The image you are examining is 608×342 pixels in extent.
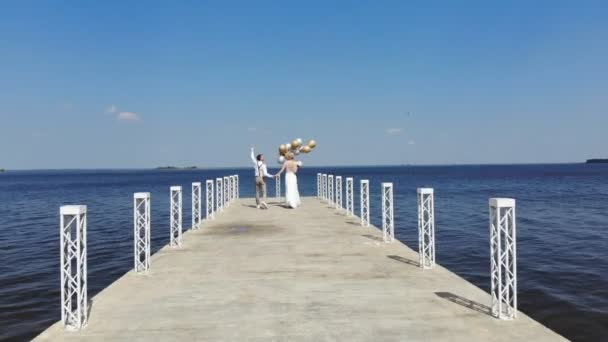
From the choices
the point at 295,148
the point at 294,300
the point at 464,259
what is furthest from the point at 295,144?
the point at 294,300

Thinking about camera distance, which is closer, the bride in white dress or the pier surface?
the pier surface

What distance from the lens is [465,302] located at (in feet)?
22.6

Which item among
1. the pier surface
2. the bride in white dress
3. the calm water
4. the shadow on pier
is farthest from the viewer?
the bride in white dress

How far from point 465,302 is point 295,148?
16.4m

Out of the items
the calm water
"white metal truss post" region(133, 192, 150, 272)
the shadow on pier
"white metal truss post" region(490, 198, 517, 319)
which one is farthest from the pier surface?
the calm water

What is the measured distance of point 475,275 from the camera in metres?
15.0

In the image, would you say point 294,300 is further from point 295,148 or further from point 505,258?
point 295,148

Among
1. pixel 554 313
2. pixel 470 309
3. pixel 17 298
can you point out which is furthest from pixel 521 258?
pixel 17 298

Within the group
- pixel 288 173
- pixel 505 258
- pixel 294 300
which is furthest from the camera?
pixel 288 173

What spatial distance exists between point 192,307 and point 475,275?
1110cm

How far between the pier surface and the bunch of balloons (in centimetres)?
1059

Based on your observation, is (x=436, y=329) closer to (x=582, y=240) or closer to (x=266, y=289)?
(x=266, y=289)

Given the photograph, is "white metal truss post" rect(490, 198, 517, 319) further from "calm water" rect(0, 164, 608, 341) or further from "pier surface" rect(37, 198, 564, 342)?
"calm water" rect(0, 164, 608, 341)

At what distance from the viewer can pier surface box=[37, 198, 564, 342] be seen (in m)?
5.70
